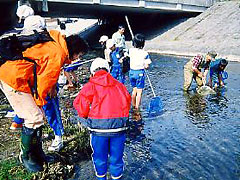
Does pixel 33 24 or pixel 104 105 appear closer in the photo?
pixel 104 105

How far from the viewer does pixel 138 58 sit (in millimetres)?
7508

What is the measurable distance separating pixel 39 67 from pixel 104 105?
0.90 metres

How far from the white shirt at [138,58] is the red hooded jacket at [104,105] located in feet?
11.9

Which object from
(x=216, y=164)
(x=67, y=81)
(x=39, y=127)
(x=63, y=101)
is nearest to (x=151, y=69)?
(x=67, y=81)

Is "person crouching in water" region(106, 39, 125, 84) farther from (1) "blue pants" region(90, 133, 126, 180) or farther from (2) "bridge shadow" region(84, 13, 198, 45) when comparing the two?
(2) "bridge shadow" region(84, 13, 198, 45)

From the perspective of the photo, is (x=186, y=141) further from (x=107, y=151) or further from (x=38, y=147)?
(x=38, y=147)

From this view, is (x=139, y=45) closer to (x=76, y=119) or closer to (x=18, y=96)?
(x=76, y=119)

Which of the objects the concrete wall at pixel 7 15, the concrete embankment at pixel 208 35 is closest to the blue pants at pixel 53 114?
the concrete embankment at pixel 208 35

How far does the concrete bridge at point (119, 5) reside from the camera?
2367 centimetres

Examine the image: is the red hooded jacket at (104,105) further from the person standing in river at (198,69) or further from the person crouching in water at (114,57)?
the person standing in river at (198,69)

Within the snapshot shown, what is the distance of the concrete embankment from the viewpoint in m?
21.7

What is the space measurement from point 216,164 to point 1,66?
369 cm

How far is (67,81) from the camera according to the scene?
1121 centimetres

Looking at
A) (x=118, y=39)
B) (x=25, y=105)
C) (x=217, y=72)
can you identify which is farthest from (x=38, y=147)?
(x=217, y=72)
